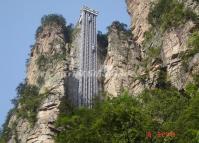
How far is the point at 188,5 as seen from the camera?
114 ft

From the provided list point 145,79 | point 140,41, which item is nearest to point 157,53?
point 145,79

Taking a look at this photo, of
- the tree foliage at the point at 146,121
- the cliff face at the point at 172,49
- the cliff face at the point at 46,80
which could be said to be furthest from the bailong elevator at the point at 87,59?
the tree foliage at the point at 146,121

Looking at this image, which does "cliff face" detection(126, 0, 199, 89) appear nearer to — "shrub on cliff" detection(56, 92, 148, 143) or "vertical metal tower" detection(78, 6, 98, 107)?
"vertical metal tower" detection(78, 6, 98, 107)

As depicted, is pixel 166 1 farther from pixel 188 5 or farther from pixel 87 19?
pixel 87 19

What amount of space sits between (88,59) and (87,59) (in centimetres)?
7

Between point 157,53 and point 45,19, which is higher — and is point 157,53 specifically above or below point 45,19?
below

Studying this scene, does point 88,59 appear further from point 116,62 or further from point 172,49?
point 172,49

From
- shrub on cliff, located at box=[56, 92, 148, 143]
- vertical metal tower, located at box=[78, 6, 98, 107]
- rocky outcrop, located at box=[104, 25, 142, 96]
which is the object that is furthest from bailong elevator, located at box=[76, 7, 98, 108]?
shrub on cliff, located at box=[56, 92, 148, 143]

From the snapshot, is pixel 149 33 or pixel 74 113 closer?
pixel 74 113

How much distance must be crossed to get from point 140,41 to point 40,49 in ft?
27.6

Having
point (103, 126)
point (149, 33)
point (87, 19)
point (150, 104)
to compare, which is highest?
point (87, 19)

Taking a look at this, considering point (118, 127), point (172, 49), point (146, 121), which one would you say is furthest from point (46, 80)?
point (118, 127)

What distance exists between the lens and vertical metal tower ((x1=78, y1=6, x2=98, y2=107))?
123 ft

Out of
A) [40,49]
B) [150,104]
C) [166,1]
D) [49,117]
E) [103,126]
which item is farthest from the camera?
[40,49]
